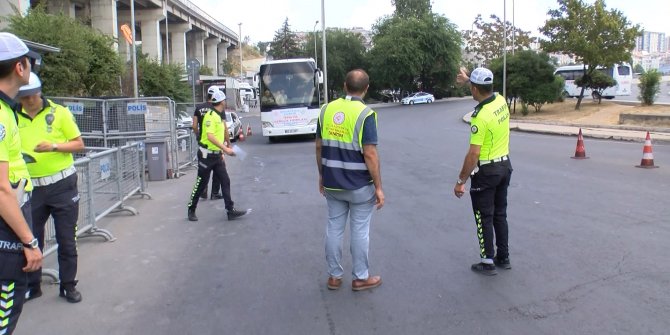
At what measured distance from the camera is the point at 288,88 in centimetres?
2206

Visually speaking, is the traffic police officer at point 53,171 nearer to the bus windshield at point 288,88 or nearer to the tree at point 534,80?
the bus windshield at point 288,88

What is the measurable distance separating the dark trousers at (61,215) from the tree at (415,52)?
59361 mm

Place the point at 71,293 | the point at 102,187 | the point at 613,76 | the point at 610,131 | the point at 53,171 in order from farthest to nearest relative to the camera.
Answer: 1. the point at 613,76
2. the point at 610,131
3. the point at 102,187
4. the point at 71,293
5. the point at 53,171

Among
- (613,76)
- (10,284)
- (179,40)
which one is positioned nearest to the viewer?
(10,284)

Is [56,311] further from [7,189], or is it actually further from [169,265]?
[7,189]

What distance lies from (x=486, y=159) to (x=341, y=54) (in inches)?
2694

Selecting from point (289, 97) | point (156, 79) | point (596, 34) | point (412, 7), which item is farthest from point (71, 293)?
point (412, 7)

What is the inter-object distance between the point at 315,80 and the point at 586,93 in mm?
30836

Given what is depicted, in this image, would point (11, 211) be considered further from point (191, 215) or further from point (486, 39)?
point (486, 39)

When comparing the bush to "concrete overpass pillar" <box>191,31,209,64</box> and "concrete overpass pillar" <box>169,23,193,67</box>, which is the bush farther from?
"concrete overpass pillar" <box>191,31,209,64</box>

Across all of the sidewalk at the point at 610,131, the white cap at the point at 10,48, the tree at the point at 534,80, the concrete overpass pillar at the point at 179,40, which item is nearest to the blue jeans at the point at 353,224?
the white cap at the point at 10,48

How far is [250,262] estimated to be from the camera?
603cm

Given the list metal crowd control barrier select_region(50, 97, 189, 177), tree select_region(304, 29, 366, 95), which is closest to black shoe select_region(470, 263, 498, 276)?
metal crowd control barrier select_region(50, 97, 189, 177)

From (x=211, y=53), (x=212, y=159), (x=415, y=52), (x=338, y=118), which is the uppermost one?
(x=211, y=53)
